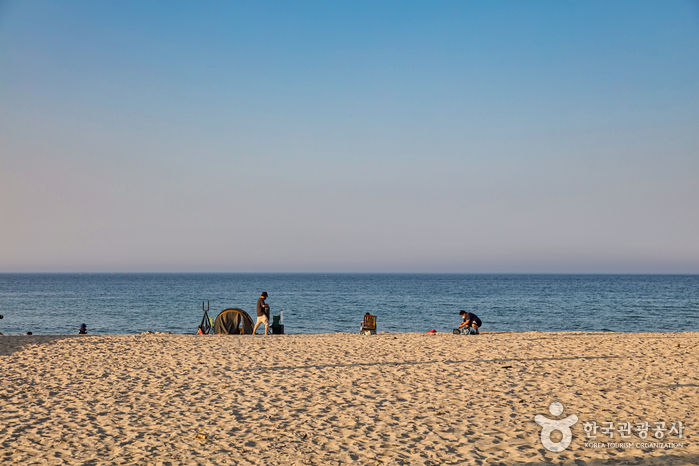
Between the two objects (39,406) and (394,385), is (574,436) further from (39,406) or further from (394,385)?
(39,406)

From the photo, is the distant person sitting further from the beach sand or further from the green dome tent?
the green dome tent

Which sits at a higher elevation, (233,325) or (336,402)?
(336,402)

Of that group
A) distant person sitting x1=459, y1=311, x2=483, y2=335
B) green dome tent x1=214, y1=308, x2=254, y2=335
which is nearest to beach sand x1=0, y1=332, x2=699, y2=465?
distant person sitting x1=459, y1=311, x2=483, y2=335

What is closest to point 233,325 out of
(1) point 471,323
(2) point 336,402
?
(1) point 471,323

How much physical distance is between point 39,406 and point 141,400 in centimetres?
162

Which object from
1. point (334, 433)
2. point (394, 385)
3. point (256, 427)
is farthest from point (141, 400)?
point (394, 385)

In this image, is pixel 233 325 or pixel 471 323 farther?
pixel 233 325

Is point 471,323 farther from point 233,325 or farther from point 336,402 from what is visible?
point 336,402

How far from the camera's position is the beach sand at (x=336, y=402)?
20.3 ft

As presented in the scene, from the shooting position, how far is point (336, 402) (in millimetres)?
8484

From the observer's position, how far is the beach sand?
20.3 ft

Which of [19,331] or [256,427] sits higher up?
[256,427]

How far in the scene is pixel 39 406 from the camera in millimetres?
8156

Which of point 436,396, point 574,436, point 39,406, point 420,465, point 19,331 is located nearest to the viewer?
point 420,465
